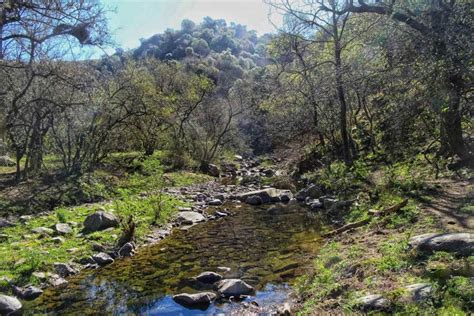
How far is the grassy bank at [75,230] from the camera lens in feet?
32.2

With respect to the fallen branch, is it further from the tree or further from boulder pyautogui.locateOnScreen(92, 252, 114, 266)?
boulder pyautogui.locateOnScreen(92, 252, 114, 266)

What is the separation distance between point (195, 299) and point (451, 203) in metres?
6.68

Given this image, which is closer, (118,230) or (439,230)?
(439,230)

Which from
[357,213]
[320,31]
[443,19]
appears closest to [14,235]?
[357,213]

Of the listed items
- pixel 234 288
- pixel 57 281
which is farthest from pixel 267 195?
pixel 57 281

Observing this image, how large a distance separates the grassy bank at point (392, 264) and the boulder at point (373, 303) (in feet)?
0.19

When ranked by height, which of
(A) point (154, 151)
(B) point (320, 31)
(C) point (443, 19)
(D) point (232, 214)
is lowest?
(D) point (232, 214)

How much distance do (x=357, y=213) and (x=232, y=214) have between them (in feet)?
18.6

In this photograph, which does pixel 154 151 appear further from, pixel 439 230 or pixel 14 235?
pixel 439 230

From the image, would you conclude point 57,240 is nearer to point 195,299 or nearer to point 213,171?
point 195,299

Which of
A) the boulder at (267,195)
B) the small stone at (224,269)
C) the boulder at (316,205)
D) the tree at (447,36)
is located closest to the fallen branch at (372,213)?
the tree at (447,36)

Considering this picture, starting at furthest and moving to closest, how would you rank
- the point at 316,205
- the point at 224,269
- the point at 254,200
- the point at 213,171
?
the point at 213,171 < the point at 254,200 < the point at 316,205 < the point at 224,269

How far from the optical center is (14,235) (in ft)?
40.3

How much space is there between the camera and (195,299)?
8141mm
